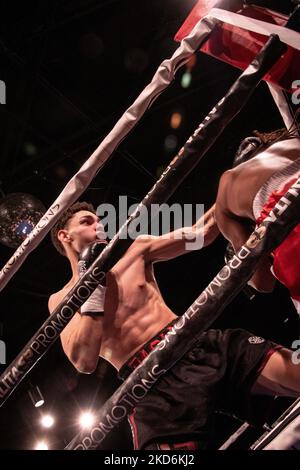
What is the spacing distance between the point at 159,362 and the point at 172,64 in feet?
3.24

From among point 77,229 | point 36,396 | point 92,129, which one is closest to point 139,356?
point 77,229

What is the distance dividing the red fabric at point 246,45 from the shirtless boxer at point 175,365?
696 millimetres

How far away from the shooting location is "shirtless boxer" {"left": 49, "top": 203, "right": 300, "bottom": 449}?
5.10 feet

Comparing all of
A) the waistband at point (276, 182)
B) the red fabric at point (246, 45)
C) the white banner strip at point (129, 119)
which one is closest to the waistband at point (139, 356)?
the white banner strip at point (129, 119)

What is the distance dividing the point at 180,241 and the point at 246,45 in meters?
0.87

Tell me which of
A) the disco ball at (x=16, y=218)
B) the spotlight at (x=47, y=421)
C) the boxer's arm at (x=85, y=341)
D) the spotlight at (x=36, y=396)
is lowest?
the spotlight at (x=47, y=421)

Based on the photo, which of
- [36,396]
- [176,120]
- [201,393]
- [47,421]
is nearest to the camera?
[201,393]

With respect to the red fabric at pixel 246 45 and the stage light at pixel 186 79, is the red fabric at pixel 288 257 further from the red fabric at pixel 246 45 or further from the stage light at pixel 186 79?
the stage light at pixel 186 79

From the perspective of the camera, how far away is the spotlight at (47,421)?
15.3ft

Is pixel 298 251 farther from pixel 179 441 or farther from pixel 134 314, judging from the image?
pixel 134 314

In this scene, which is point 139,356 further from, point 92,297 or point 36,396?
point 36,396

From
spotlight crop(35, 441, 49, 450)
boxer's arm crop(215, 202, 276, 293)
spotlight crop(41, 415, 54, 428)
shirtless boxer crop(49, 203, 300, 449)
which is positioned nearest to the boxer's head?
shirtless boxer crop(49, 203, 300, 449)

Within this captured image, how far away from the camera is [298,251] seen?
1229 mm

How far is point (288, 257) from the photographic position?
1248 mm
